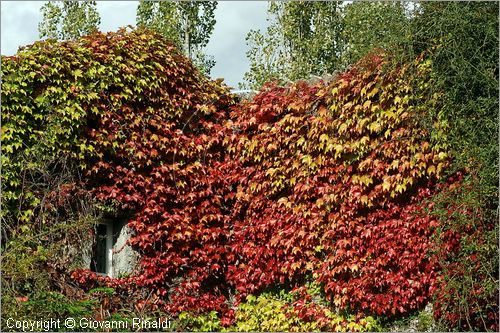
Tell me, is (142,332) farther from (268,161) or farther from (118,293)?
(268,161)

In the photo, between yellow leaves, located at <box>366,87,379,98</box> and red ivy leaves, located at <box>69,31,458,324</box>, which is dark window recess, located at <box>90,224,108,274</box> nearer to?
red ivy leaves, located at <box>69,31,458,324</box>

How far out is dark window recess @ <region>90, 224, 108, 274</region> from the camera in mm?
9203

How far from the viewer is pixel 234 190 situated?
1002 centimetres

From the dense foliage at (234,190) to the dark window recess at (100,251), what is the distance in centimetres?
30

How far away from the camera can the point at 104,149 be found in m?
9.13

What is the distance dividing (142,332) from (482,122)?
14.8 ft

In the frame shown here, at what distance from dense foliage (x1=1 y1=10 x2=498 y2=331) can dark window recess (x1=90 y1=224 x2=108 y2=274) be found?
30 cm

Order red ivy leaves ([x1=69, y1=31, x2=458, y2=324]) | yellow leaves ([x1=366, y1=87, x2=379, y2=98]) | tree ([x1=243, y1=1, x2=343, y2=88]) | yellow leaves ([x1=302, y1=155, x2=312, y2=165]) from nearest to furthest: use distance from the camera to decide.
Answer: red ivy leaves ([x1=69, y1=31, x2=458, y2=324]), yellow leaves ([x1=366, y1=87, x2=379, y2=98]), yellow leaves ([x1=302, y1=155, x2=312, y2=165]), tree ([x1=243, y1=1, x2=343, y2=88])

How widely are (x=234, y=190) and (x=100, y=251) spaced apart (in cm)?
190

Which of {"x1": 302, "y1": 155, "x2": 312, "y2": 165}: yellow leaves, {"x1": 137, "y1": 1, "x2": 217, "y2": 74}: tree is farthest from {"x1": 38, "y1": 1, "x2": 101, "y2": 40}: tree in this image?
{"x1": 302, "y1": 155, "x2": 312, "y2": 165}: yellow leaves

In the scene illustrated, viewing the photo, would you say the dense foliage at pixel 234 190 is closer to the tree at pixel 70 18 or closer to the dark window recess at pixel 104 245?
the dark window recess at pixel 104 245

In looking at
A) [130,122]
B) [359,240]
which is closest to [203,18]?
[130,122]

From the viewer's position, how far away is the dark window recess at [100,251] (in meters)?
9.20

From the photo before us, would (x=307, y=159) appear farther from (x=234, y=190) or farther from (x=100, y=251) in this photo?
(x=100, y=251)
